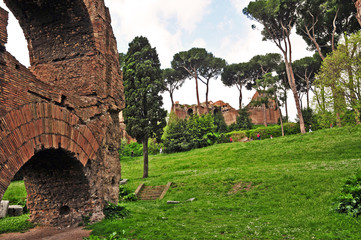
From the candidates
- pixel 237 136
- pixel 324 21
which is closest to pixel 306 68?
pixel 324 21

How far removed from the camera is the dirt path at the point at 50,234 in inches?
290

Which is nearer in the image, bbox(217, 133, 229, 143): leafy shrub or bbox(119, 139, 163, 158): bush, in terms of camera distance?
bbox(217, 133, 229, 143): leafy shrub

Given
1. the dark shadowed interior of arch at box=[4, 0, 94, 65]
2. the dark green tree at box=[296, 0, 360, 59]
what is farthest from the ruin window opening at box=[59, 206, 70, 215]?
the dark green tree at box=[296, 0, 360, 59]

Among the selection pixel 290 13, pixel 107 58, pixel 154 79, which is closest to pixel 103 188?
pixel 107 58

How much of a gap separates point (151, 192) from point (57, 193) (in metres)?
8.99

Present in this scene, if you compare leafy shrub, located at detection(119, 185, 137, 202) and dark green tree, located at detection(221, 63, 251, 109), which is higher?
dark green tree, located at detection(221, 63, 251, 109)

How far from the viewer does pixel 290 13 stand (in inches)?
1151

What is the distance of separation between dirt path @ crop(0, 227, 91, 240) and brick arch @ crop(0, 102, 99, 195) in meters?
1.96

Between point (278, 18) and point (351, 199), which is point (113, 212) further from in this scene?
point (278, 18)

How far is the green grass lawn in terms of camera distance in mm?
7242

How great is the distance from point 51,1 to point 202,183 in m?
12.5

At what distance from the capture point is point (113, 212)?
928 cm

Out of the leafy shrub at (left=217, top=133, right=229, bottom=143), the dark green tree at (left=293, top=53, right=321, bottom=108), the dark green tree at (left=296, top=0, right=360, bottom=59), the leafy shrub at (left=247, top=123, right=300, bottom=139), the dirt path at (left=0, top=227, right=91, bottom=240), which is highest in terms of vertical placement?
the dark green tree at (left=296, top=0, right=360, bottom=59)

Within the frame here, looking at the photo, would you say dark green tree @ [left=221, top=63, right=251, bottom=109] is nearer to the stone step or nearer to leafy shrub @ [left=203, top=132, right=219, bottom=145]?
leafy shrub @ [left=203, top=132, right=219, bottom=145]
